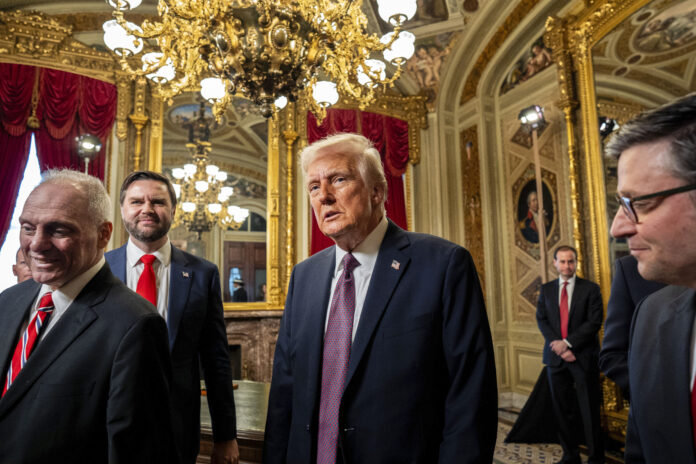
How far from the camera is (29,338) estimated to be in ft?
4.57

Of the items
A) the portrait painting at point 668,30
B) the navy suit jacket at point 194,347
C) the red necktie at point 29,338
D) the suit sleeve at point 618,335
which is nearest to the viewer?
the red necktie at point 29,338

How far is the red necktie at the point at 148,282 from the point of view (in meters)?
2.18

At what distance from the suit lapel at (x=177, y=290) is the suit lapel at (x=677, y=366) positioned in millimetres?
1808

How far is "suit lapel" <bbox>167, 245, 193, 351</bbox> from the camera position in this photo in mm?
2104

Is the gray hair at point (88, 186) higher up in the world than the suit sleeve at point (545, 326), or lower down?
higher up

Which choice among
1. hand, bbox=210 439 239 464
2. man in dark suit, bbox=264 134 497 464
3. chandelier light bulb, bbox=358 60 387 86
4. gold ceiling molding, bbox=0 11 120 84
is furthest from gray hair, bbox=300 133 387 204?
gold ceiling molding, bbox=0 11 120 84

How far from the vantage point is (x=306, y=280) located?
189cm

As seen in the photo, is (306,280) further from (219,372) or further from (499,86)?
(499,86)

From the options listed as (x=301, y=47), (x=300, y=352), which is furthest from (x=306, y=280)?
(x=301, y=47)

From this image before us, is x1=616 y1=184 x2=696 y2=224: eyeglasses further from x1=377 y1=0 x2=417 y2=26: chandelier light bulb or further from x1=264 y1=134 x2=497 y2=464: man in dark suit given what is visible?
x1=377 y1=0 x2=417 y2=26: chandelier light bulb

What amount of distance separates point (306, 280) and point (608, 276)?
489 cm

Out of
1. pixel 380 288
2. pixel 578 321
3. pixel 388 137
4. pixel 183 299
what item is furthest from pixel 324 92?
pixel 388 137

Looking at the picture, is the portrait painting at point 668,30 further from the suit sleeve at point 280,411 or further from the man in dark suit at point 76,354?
the man in dark suit at point 76,354

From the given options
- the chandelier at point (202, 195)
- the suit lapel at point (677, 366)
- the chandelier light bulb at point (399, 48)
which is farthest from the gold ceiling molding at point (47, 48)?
the suit lapel at point (677, 366)
